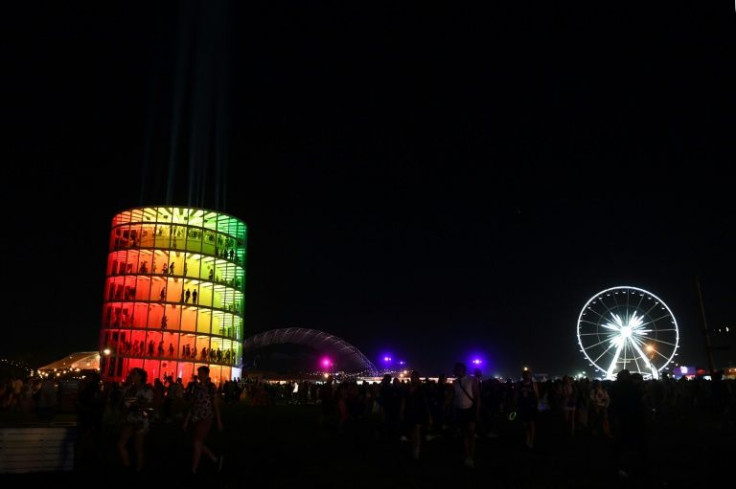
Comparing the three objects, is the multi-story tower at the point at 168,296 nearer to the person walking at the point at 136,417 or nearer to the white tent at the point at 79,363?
the white tent at the point at 79,363

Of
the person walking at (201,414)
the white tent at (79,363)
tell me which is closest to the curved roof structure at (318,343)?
the white tent at (79,363)

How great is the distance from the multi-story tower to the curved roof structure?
113ft

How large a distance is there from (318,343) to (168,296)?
144 ft

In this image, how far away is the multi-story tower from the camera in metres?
56.0

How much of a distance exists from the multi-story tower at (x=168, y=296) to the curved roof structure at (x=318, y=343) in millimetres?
34397

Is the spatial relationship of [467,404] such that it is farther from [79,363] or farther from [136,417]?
[79,363]

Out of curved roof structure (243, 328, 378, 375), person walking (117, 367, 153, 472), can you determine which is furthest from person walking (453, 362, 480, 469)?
curved roof structure (243, 328, 378, 375)

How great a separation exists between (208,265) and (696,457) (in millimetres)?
51621

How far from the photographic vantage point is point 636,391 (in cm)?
1141

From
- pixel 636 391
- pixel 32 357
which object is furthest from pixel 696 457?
pixel 32 357

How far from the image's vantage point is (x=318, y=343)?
99188 mm

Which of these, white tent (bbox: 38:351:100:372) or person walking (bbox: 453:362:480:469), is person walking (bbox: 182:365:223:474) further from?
white tent (bbox: 38:351:100:372)

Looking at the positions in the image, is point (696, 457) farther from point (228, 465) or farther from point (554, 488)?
point (228, 465)

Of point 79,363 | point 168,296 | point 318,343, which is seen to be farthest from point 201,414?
point 318,343
